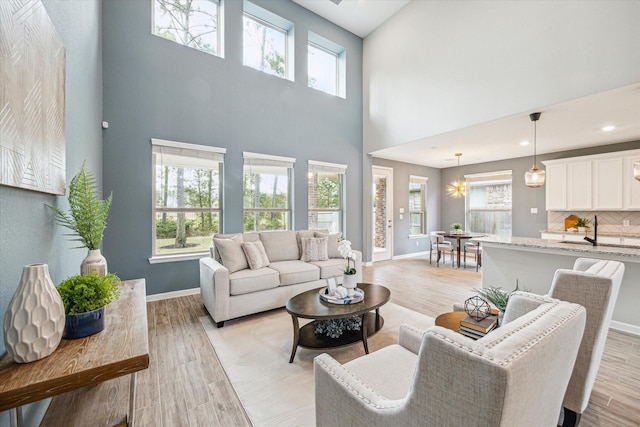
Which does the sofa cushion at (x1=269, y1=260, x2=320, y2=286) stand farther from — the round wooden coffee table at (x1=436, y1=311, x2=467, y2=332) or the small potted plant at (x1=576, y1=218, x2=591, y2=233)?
the small potted plant at (x1=576, y1=218, x2=591, y2=233)

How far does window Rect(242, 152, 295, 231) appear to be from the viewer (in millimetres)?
4746

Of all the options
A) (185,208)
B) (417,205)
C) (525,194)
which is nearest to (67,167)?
(185,208)

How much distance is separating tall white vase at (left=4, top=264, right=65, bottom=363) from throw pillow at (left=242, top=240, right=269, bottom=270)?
235cm

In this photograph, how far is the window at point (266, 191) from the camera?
4746 mm

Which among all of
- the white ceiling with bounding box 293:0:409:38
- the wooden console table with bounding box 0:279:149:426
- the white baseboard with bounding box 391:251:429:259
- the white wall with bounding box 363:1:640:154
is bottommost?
the white baseboard with bounding box 391:251:429:259

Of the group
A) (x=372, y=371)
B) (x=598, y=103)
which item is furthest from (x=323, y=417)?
(x=598, y=103)

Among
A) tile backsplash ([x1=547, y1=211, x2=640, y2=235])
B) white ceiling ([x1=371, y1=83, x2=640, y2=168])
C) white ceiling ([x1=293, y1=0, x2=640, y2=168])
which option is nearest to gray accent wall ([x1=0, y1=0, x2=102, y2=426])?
white ceiling ([x1=293, y1=0, x2=640, y2=168])

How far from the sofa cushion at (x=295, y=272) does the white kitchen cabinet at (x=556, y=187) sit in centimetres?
569

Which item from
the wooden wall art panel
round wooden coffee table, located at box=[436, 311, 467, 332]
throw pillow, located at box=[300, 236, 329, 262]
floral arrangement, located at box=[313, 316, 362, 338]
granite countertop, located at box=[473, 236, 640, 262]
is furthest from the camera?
throw pillow, located at box=[300, 236, 329, 262]

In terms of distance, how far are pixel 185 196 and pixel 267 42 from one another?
345cm

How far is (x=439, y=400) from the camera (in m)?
0.65

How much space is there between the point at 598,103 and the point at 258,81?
5.02 metres

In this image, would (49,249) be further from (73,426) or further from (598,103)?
(598,103)

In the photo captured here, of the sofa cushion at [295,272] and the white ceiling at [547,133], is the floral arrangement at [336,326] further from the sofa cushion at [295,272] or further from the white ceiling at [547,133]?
the white ceiling at [547,133]
